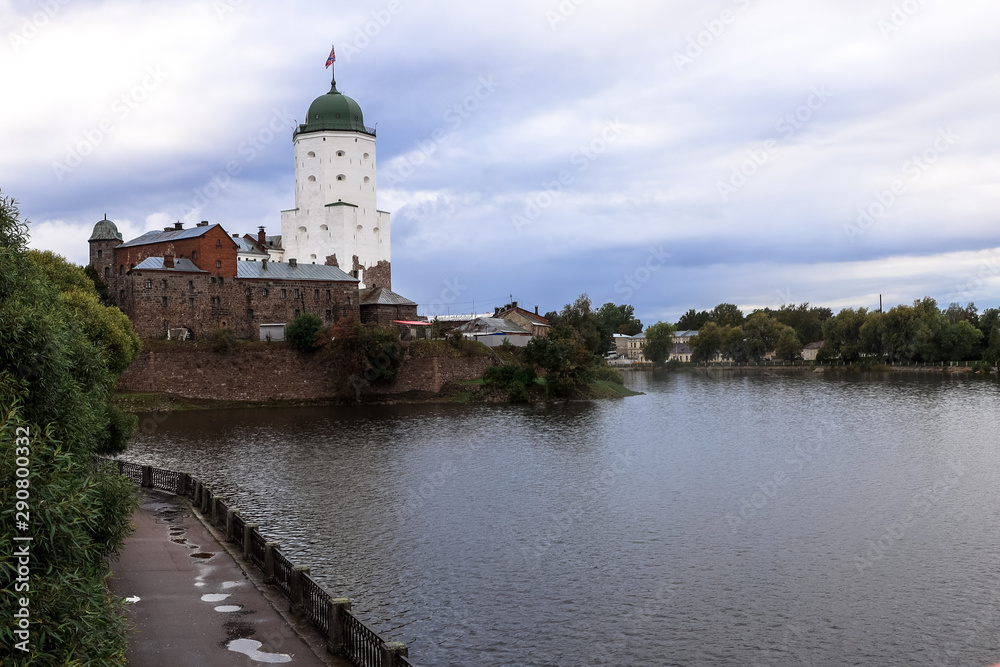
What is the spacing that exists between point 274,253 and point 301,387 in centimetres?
2377

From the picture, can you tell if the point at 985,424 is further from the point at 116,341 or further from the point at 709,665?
the point at 116,341

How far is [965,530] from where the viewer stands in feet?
75.6

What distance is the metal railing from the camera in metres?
11.9

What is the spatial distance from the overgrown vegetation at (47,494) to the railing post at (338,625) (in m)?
3.32

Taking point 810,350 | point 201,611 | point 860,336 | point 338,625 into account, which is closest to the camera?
point 338,625

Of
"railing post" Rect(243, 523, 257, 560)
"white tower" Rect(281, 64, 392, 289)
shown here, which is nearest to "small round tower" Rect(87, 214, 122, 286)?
"white tower" Rect(281, 64, 392, 289)

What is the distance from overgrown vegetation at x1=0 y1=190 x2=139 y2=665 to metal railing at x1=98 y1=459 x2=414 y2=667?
128 inches

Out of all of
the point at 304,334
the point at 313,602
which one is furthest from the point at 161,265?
the point at 313,602

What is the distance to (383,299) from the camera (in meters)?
77.3

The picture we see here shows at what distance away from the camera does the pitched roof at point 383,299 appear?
253ft

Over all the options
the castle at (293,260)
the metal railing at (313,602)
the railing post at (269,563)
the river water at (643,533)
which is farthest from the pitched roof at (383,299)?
the railing post at (269,563)

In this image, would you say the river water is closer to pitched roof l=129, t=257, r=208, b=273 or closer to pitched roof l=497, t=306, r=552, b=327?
pitched roof l=129, t=257, r=208, b=273

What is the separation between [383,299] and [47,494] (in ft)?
228

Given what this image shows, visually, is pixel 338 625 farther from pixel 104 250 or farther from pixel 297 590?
pixel 104 250
